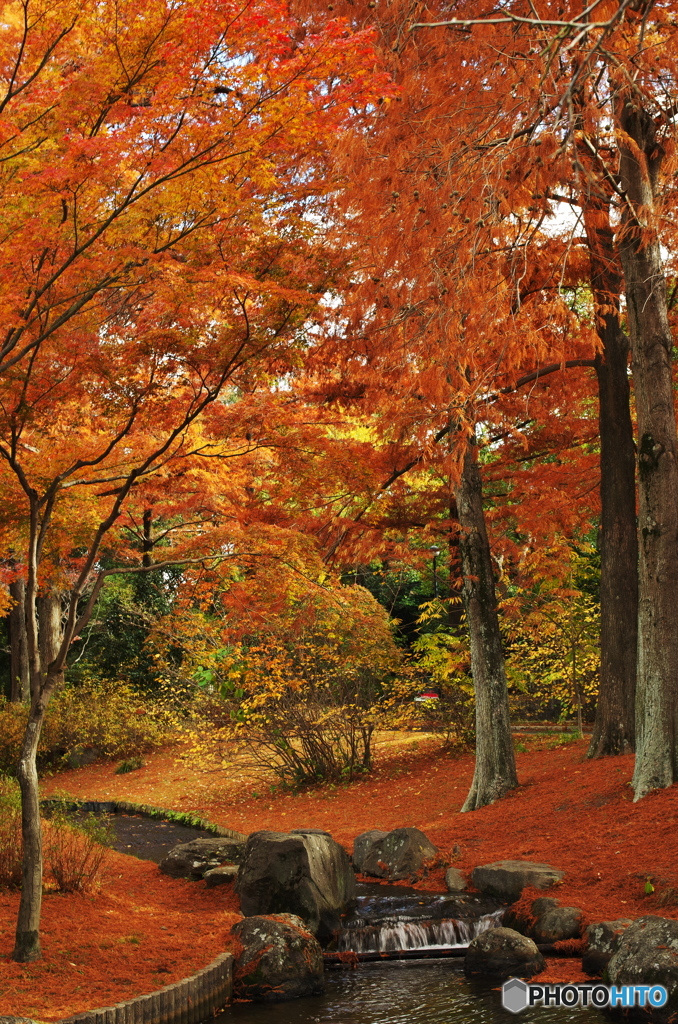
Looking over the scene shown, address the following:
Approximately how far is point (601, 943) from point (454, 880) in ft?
7.43

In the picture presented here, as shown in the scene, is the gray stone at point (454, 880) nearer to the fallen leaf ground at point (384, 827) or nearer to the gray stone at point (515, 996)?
the fallen leaf ground at point (384, 827)

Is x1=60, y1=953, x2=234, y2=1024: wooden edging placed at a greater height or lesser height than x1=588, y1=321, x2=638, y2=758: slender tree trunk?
lesser

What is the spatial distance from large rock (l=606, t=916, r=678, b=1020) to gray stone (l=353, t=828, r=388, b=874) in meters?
3.72

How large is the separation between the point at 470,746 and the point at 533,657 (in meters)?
1.91

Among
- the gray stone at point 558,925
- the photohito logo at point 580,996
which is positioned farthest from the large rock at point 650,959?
the gray stone at point 558,925

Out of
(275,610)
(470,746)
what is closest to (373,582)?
(470,746)

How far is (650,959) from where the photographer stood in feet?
16.9

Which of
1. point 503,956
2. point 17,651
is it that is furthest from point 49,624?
point 503,956

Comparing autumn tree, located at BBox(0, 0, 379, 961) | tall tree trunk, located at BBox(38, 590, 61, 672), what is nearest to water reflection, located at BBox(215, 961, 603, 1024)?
autumn tree, located at BBox(0, 0, 379, 961)

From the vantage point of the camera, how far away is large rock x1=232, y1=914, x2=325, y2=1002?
5852 mm

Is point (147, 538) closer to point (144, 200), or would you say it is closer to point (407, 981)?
point (144, 200)

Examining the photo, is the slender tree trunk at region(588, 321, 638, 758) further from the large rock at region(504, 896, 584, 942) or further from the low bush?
the low bush

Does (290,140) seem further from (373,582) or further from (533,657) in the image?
(373,582)

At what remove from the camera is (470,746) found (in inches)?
563
